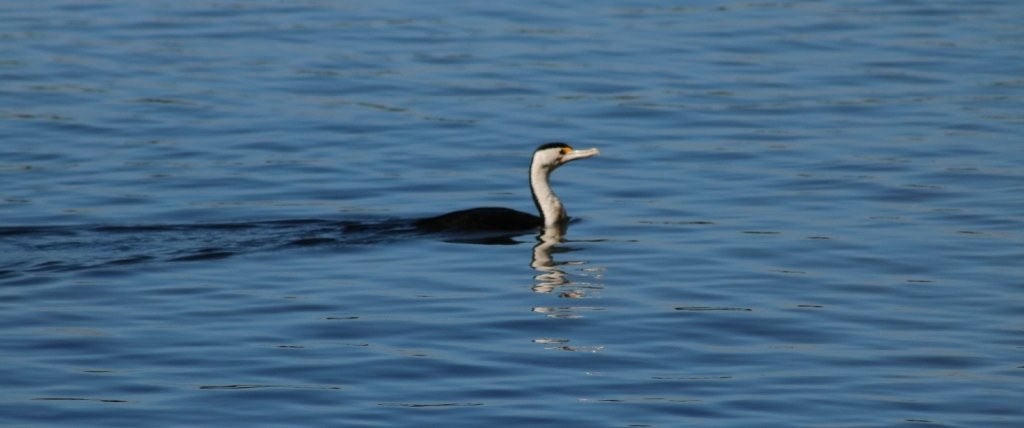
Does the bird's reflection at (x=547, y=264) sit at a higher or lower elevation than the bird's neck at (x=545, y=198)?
lower

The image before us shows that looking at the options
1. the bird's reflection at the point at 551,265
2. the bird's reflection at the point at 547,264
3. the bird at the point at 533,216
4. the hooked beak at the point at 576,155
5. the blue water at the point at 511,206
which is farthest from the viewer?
the hooked beak at the point at 576,155

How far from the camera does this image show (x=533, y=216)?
18.7m

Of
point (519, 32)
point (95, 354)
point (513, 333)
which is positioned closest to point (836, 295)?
point (513, 333)

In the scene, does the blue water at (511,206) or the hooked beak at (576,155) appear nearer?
the blue water at (511,206)

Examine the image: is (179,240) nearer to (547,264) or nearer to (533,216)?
(547,264)

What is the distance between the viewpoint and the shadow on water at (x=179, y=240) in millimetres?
16156

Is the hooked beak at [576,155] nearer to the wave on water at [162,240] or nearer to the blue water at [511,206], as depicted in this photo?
the blue water at [511,206]

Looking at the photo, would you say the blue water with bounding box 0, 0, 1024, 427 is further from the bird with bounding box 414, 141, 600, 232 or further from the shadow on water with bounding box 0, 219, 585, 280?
the bird with bounding box 414, 141, 600, 232

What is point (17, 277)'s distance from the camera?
1550cm

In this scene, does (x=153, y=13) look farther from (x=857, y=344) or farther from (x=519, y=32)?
(x=857, y=344)

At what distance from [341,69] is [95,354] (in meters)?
13.0

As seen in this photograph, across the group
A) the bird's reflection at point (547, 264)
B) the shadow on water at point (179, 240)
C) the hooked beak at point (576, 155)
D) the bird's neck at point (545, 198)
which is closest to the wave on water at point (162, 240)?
the shadow on water at point (179, 240)

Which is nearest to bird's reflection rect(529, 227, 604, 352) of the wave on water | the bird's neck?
the bird's neck

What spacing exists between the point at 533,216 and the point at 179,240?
357cm
